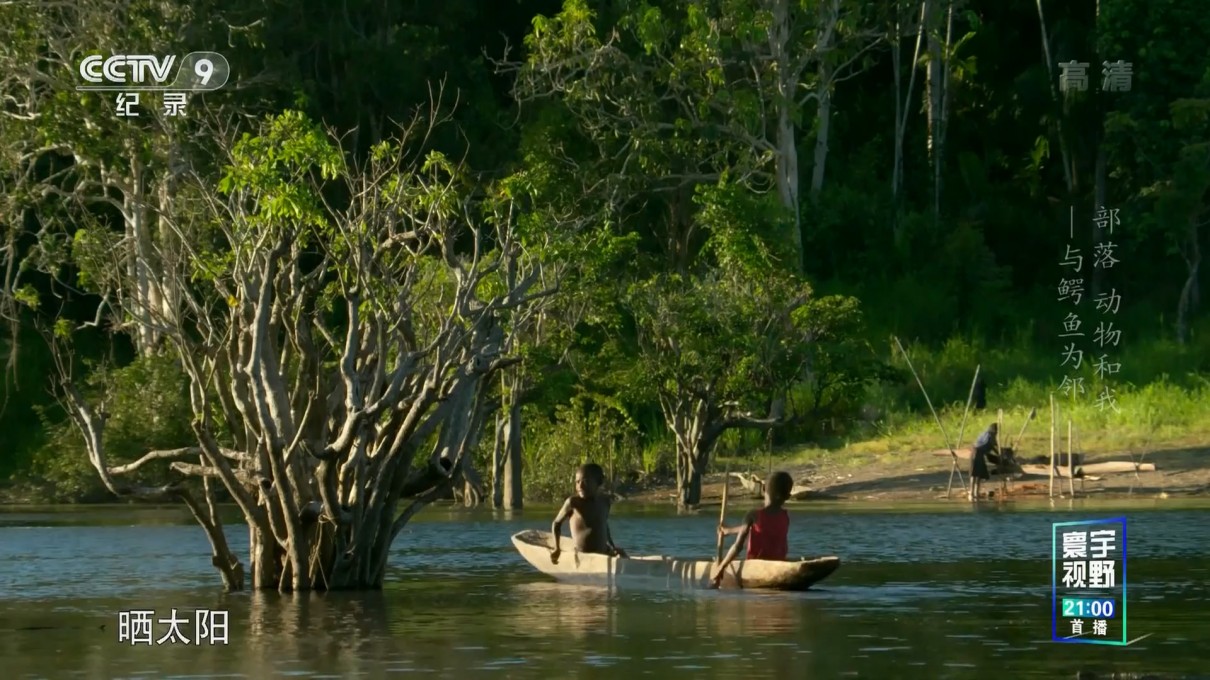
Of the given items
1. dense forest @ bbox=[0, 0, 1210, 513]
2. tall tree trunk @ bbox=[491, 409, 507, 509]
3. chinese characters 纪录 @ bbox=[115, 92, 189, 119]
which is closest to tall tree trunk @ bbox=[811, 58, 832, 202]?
dense forest @ bbox=[0, 0, 1210, 513]

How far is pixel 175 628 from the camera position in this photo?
19281mm

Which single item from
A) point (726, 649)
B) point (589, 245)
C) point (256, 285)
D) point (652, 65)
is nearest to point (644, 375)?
point (589, 245)

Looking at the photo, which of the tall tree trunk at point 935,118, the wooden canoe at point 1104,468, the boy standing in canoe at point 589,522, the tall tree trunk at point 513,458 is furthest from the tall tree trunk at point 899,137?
the boy standing in canoe at point 589,522

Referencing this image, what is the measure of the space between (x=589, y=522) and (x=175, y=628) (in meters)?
5.91

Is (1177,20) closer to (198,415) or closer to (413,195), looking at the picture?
(413,195)

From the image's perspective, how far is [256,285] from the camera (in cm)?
2088

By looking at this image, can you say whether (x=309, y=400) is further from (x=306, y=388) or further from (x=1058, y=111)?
(x=1058, y=111)

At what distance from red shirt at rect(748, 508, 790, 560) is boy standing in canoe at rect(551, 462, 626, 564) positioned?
6.36 ft

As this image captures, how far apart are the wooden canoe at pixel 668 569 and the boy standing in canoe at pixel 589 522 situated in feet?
0.49

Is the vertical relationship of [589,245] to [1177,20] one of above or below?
below

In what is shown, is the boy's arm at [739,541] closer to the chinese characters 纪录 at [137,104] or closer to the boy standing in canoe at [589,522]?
the boy standing in canoe at [589,522]

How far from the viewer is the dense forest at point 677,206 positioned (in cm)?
3344

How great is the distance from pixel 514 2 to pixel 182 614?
39.0 metres

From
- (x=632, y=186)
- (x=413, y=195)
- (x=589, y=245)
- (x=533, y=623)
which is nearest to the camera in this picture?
(x=533, y=623)
